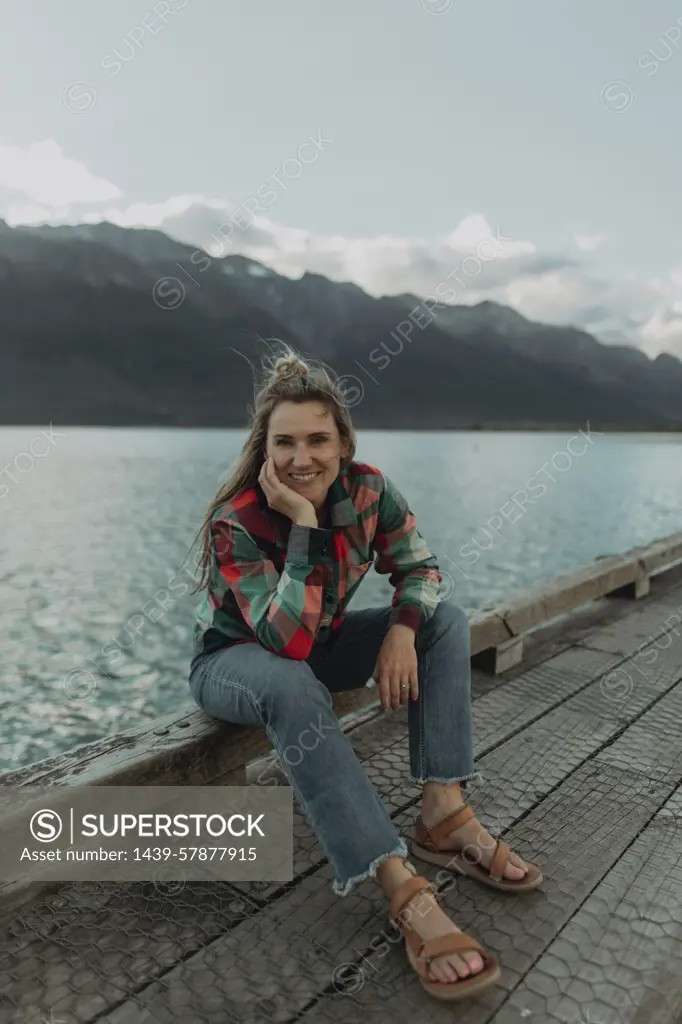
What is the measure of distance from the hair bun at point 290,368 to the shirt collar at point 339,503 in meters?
0.37

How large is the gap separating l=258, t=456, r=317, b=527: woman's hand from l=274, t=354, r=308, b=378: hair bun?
0.33 meters

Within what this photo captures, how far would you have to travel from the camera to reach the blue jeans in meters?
1.91

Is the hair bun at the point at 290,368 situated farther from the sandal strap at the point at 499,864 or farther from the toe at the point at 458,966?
the toe at the point at 458,966

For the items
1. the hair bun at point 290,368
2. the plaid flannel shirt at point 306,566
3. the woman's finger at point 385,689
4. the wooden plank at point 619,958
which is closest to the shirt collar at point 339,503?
the plaid flannel shirt at point 306,566

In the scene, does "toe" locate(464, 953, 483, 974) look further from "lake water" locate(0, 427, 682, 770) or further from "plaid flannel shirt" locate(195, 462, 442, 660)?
"lake water" locate(0, 427, 682, 770)

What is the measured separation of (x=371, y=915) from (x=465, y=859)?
0.35 m

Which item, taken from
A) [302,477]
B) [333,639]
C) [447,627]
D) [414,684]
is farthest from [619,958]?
[302,477]

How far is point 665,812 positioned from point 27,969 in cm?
200

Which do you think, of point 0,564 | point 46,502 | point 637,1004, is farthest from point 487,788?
point 46,502

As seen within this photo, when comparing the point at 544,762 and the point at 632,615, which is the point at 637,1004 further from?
the point at 632,615

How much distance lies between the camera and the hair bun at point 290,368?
241cm

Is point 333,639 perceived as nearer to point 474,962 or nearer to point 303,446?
point 303,446

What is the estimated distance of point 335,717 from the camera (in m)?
2.04

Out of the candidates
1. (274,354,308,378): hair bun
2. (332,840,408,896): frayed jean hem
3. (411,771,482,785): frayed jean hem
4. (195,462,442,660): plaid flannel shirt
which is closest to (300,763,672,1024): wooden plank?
(332,840,408,896): frayed jean hem
